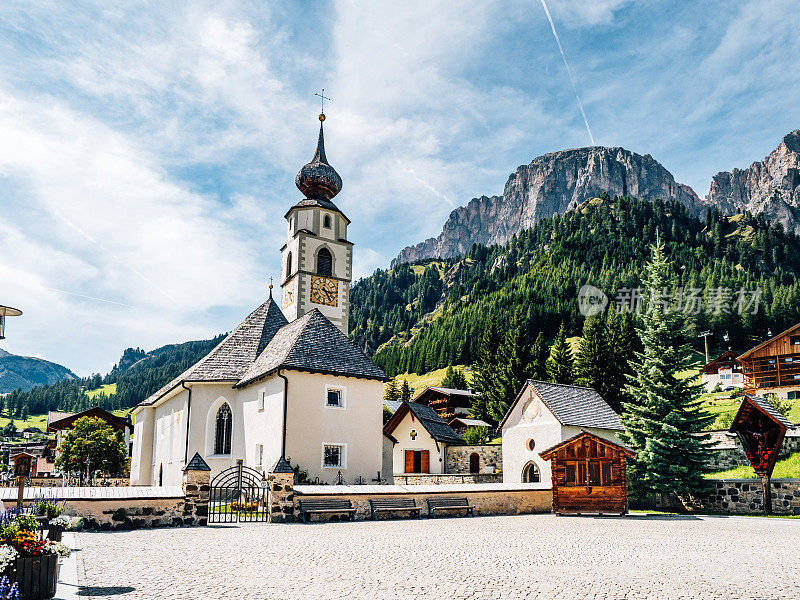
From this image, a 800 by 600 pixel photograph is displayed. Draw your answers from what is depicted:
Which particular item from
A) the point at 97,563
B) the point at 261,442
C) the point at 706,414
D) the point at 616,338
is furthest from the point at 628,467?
the point at 616,338

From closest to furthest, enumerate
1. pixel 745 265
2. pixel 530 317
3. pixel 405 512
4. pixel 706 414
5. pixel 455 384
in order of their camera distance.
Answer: pixel 405 512 < pixel 706 414 < pixel 455 384 < pixel 530 317 < pixel 745 265

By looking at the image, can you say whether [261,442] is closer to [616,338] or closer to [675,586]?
[675,586]

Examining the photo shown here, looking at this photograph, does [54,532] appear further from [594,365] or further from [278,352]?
[594,365]

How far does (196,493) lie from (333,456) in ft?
31.3

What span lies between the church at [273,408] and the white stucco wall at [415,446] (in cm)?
1130

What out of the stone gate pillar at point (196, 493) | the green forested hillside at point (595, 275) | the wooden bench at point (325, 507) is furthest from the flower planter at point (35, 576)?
the green forested hillside at point (595, 275)

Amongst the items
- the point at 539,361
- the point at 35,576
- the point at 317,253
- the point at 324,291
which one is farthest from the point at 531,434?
the point at 35,576

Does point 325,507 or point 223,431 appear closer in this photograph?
point 325,507

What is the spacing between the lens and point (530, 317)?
112 m

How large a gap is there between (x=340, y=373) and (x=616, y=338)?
4094 centimetres

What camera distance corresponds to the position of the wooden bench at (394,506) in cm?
1992

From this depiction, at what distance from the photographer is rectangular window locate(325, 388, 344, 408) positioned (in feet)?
87.1

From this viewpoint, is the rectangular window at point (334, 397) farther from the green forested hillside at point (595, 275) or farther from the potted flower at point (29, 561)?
the green forested hillside at point (595, 275)
